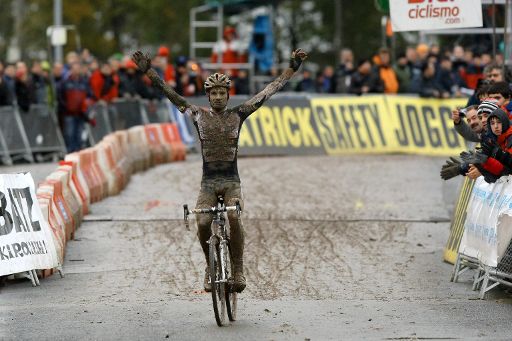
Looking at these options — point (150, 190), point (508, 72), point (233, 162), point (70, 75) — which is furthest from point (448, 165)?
point (70, 75)

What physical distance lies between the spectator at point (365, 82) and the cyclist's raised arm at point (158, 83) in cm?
1888

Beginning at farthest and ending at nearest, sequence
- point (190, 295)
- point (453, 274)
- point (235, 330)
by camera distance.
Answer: point (453, 274), point (190, 295), point (235, 330)

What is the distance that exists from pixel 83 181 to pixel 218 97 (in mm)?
8164

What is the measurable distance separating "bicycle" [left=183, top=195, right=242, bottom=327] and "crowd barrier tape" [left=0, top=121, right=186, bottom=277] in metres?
2.83

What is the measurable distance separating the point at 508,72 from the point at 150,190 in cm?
701

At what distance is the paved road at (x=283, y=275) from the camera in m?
11.3

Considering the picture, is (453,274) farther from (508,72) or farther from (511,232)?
(508,72)

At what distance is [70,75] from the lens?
28.4 meters

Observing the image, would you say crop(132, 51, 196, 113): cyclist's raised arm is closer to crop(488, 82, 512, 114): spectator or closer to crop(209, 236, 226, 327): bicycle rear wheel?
crop(209, 236, 226, 327): bicycle rear wheel

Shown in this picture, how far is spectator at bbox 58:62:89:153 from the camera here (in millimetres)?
27953

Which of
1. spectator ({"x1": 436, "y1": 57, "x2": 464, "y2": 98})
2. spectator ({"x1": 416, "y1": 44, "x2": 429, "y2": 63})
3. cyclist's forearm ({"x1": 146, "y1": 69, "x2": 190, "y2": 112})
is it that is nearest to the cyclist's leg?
cyclist's forearm ({"x1": 146, "y1": 69, "x2": 190, "y2": 112})

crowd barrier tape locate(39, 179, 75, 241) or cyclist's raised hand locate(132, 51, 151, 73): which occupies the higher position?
cyclist's raised hand locate(132, 51, 151, 73)

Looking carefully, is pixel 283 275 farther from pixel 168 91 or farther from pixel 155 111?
pixel 155 111

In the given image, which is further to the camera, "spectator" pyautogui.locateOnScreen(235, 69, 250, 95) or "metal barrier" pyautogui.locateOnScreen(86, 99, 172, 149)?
"spectator" pyautogui.locateOnScreen(235, 69, 250, 95)
